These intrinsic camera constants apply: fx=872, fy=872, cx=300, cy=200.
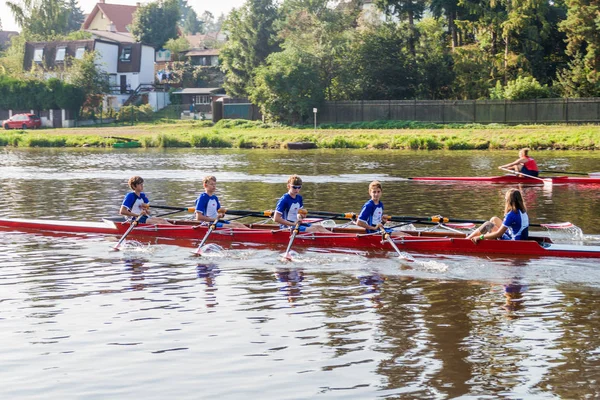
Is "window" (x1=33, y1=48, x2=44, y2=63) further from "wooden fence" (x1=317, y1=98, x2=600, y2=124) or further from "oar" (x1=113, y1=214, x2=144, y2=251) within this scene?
"oar" (x1=113, y1=214, x2=144, y2=251)

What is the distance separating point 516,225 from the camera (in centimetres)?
1752

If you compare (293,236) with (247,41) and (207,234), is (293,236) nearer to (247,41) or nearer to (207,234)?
(207,234)

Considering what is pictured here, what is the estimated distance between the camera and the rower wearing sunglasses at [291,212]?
19.1m

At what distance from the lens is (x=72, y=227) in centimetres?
2241

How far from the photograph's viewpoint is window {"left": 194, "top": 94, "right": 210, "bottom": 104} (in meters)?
95.2

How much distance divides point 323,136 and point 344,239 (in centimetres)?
4353

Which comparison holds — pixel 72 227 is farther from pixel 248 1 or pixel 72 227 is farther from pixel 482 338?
pixel 248 1

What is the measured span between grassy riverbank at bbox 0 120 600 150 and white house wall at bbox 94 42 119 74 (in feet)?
61.9

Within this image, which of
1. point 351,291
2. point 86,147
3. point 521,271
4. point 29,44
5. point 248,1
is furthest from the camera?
point 29,44

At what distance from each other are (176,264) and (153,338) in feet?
19.7

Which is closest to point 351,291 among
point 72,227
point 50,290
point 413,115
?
point 50,290

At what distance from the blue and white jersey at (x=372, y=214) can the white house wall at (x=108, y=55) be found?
7886 cm

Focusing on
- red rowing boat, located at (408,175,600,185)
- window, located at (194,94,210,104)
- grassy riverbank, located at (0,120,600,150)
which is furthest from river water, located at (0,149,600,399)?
window, located at (194,94,210,104)

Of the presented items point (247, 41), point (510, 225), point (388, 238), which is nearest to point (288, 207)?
point (388, 238)
